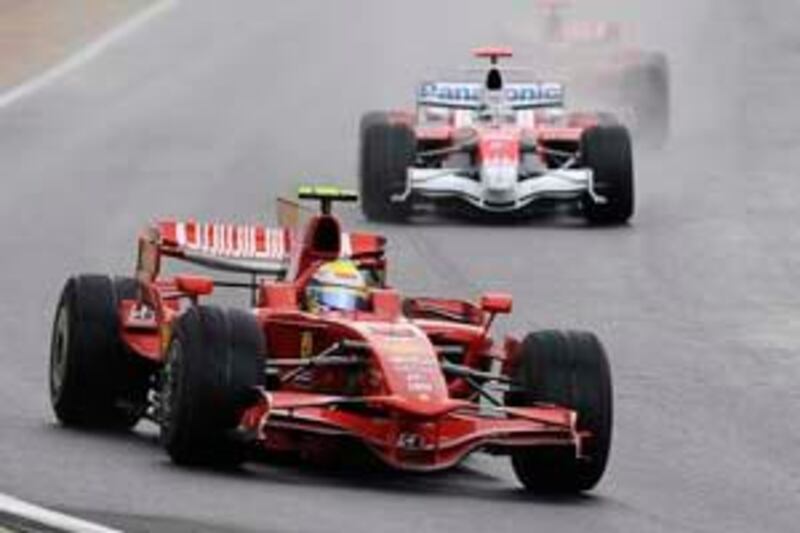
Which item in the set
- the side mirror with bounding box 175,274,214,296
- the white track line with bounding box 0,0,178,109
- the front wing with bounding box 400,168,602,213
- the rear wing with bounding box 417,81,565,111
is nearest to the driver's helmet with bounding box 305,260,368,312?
the side mirror with bounding box 175,274,214,296

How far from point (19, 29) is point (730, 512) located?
29718 millimetres

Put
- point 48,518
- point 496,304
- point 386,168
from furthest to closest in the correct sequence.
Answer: point 386,168 → point 496,304 → point 48,518

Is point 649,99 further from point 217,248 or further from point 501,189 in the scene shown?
point 217,248

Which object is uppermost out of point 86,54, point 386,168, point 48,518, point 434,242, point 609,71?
point 86,54

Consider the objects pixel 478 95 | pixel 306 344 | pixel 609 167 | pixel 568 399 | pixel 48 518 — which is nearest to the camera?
pixel 48 518

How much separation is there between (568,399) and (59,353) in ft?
8.32

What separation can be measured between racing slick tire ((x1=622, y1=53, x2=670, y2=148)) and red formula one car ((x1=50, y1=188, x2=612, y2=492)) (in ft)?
54.9

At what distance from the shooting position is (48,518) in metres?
10.7

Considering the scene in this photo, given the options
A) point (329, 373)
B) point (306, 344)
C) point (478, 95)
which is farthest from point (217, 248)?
point (478, 95)

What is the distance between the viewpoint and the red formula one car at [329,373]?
12.5 m

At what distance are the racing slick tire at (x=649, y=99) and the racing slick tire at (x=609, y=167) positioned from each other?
6.78 meters

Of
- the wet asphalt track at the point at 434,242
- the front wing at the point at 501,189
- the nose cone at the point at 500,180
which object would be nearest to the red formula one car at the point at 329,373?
the wet asphalt track at the point at 434,242

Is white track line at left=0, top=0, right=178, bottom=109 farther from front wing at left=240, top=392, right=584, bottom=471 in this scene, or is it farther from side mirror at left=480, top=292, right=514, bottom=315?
front wing at left=240, top=392, right=584, bottom=471

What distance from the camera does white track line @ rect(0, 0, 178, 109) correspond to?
1395 inches
